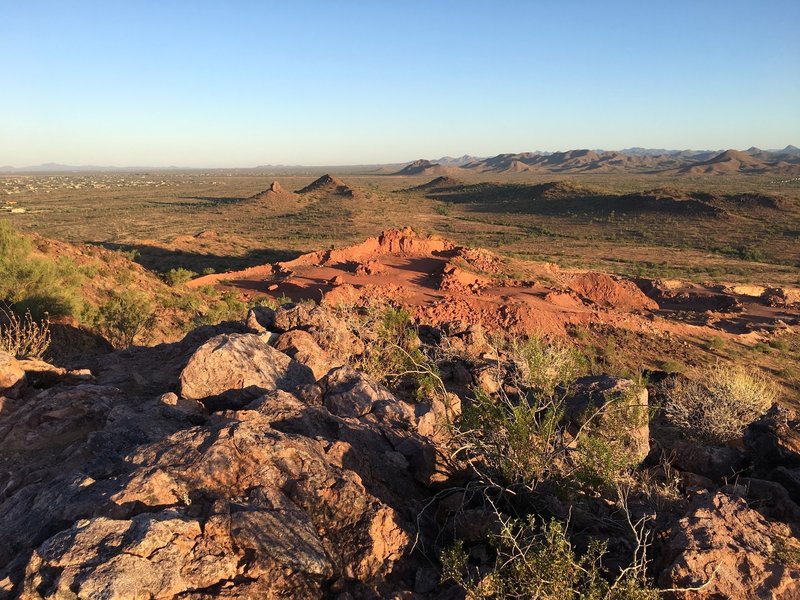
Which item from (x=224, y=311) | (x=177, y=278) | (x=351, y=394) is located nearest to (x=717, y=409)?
(x=351, y=394)

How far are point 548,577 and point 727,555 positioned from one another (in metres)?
1.07

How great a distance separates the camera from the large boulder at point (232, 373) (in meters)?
4.76

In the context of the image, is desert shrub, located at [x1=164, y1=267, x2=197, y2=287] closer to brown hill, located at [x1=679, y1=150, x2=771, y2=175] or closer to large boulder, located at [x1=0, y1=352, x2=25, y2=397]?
large boulder, located at [x1=0, y1=352, x2=25, y2=397]

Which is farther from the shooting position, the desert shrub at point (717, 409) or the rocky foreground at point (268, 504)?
the desert shrub at point (717, 409)

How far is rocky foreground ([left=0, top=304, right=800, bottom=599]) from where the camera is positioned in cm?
255

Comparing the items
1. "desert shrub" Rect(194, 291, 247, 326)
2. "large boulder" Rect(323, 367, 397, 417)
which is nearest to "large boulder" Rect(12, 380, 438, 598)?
"large boulder" Rect(323, 367, 397, 417)

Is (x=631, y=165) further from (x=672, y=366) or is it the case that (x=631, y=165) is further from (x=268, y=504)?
(x=268, y=504)

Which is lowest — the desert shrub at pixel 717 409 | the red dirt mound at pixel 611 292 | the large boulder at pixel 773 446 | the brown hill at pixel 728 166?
the red dirt mound at pixel 611 292

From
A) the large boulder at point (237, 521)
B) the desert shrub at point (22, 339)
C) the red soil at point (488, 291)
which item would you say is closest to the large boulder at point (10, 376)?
the desert shrub at point (22, 339)

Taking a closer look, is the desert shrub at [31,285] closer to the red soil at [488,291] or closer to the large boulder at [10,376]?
the large boulder at [10,376]

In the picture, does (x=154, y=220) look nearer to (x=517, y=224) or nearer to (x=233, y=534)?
(x=517, y=224)

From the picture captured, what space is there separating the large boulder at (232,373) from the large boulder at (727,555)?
355cm

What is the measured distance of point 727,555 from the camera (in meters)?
2.74

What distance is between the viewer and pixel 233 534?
2.75 meters
